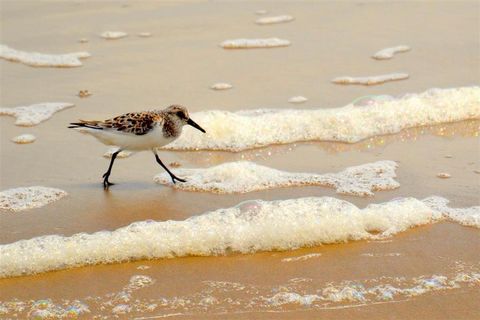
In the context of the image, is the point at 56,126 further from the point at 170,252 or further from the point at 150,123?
the point at 170,252

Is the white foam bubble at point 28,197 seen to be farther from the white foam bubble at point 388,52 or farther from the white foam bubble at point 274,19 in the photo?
the white foam bubble at point 274,19

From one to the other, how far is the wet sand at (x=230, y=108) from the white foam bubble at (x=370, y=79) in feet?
0.33

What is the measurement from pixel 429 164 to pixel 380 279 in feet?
6.37

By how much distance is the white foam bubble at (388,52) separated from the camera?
9078mm

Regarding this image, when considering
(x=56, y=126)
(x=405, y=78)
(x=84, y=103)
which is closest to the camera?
(x=56, y=126)

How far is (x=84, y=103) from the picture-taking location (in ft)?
25.8

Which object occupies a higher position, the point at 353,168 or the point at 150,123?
the point at 150,123

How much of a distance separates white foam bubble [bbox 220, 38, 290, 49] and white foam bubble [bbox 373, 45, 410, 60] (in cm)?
105

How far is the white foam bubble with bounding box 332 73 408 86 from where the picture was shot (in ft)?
27.4

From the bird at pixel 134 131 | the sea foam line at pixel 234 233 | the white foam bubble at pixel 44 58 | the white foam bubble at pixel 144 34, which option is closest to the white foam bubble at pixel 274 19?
the white foam bubble at pixel 144 34

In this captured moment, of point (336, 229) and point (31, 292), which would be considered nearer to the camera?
point (31, 292)

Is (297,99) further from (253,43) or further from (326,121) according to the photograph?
(253,43)

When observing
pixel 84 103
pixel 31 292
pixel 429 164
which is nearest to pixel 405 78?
pixel 429 164

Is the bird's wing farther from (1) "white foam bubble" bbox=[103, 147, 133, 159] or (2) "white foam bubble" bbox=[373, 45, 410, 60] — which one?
(2) "white foam bubble" bbox=[373, 45, 410, 60]
